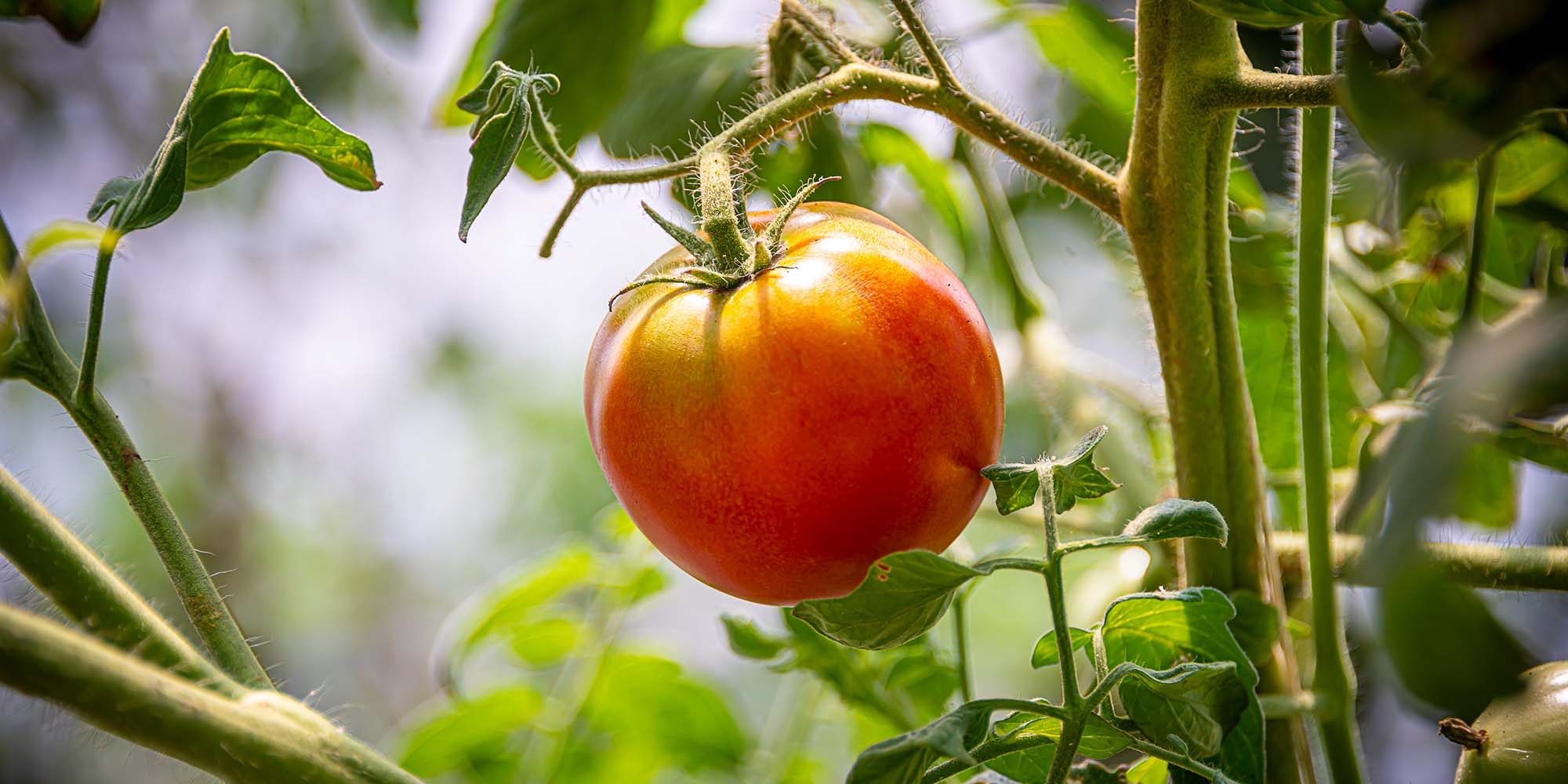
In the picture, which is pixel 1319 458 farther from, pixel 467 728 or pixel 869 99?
pixel 467 728

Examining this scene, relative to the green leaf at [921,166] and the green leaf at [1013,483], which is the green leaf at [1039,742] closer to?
the green leaf at [1013,483]

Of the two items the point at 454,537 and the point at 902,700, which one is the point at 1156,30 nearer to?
the point at 902,700

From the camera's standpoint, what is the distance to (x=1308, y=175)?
1.02 feet

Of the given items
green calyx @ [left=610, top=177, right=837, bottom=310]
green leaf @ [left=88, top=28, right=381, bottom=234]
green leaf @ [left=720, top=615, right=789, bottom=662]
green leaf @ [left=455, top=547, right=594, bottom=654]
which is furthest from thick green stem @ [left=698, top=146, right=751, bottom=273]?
green leaf @ [left=455, top=547, right=594, bottom=654]

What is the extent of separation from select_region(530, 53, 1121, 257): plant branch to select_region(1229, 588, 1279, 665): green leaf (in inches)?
4.6

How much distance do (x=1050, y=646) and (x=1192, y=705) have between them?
48mm

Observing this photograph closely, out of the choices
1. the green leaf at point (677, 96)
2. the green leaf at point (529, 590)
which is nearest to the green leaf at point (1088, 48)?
the green leaf at point (677, 96)

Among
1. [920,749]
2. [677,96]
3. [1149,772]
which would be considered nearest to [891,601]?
[920,749]

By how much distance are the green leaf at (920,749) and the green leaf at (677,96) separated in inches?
14.3

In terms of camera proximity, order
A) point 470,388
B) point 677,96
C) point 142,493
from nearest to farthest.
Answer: point 142,493 < point 677,96 < point 470,388

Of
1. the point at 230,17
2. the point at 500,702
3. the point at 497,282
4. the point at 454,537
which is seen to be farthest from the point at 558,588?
the point at 454,537

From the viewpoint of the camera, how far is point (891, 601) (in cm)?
24

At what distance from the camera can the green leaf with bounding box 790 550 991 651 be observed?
0.23 metres

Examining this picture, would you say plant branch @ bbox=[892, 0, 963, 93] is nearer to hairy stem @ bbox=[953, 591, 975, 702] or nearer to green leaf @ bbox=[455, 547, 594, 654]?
hairy stem @ bbox=[953, 591, 975, 702]
